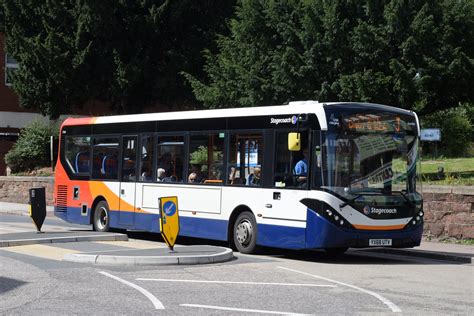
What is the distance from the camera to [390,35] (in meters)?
25.4

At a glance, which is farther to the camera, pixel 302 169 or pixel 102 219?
pixel 102 219

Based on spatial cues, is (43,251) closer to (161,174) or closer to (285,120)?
(161,174)

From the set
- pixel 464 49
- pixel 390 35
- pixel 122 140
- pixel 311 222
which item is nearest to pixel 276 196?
pixel 311 222

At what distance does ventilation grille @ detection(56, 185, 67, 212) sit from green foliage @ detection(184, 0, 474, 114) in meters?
8.97

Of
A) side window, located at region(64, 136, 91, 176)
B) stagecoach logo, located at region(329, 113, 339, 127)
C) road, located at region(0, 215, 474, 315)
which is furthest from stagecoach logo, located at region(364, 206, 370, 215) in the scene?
side window, located at region(64, 136, 91, 176)

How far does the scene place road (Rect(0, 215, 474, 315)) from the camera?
9023mm

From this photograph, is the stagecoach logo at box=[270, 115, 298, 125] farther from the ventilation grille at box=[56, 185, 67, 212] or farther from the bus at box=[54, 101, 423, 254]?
the ventilation grille at box=[56, 185, 67, 212]

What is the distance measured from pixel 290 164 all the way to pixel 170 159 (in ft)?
12.9

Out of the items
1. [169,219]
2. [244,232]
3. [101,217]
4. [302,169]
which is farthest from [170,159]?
[302,169]

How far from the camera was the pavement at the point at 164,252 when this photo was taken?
13.1 m

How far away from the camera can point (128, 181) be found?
18797 mm

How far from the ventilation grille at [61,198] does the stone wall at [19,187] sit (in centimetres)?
1190

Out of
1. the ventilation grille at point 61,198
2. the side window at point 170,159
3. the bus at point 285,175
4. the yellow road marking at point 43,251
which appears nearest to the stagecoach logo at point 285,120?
the bus at point 285,175

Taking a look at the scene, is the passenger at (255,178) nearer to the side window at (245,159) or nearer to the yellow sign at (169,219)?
the side window at (245,159)
